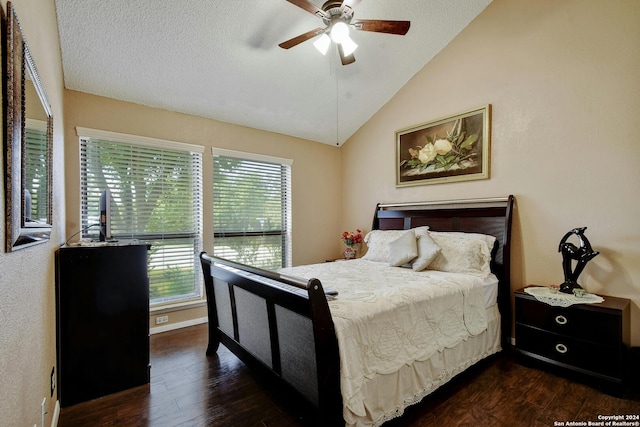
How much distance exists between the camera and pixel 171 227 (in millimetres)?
3518

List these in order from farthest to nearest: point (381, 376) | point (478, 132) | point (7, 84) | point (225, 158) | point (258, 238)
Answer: point (258, 238)
point (225, 158)
point (478, 132)
point (381, 376)
point (7, 84)

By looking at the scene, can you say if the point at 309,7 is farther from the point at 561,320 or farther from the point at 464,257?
the point at 561,320

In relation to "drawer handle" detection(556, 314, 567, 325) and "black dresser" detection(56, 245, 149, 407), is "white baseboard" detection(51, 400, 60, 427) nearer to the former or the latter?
"black dresser" detection(56, 245, 149, 407)

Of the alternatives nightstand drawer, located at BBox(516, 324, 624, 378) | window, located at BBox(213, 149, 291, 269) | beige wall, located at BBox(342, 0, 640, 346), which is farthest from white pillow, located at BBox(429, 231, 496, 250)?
window, located at BBox(213, 149, 291, 269)

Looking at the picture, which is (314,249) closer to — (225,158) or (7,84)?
(225,158)

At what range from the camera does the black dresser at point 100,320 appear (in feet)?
6.84

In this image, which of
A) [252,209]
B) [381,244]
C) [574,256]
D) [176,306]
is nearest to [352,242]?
[381,244]

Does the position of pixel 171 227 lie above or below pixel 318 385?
above

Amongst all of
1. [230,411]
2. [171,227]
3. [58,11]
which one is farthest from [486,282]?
[58,11]

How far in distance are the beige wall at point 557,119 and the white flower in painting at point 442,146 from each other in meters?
0.35

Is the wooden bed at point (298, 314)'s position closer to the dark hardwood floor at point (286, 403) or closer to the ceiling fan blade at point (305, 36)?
the dark hardwood floor at point (286, 403)

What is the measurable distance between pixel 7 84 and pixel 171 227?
9.09 feet

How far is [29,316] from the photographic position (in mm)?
1241

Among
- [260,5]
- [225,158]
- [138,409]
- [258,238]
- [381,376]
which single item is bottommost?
[138,409]
